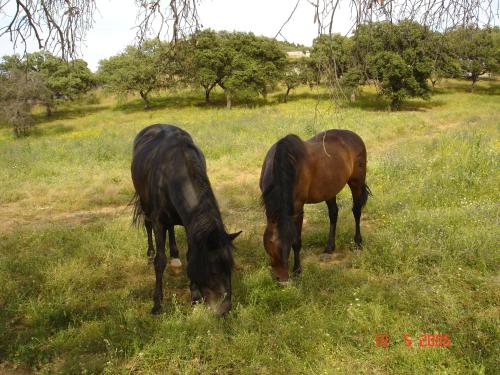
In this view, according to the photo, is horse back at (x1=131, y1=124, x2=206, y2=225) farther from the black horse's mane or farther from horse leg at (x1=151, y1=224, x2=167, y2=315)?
horse leg at (x1=151, y1=224, x2=167, y2=315)

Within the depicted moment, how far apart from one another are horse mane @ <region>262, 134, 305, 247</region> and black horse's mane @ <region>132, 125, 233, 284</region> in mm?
788

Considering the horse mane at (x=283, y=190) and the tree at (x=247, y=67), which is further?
the tree at (x=247, y=67)

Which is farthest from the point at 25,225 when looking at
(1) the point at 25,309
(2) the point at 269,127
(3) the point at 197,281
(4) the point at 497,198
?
(2) the point at 269,127

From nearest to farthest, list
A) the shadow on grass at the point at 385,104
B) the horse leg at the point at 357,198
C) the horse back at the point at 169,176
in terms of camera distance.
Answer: the horse back at the point at 169,176
the horse leg at the point at 357,198
the shadow on grass at the point at 385,104

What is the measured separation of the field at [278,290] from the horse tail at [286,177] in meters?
0.72

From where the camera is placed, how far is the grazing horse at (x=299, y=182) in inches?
167

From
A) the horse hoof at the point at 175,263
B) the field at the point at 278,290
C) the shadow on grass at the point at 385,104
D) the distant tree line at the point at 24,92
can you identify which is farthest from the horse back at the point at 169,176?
the shadow on grass at the point at 385,104

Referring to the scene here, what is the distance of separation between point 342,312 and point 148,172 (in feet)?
9.71

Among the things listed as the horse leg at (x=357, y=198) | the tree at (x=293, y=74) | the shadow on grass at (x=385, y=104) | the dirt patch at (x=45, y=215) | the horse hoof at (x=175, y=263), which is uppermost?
the tree at (x=293, y=74)

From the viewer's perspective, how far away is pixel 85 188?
32.2 ft
